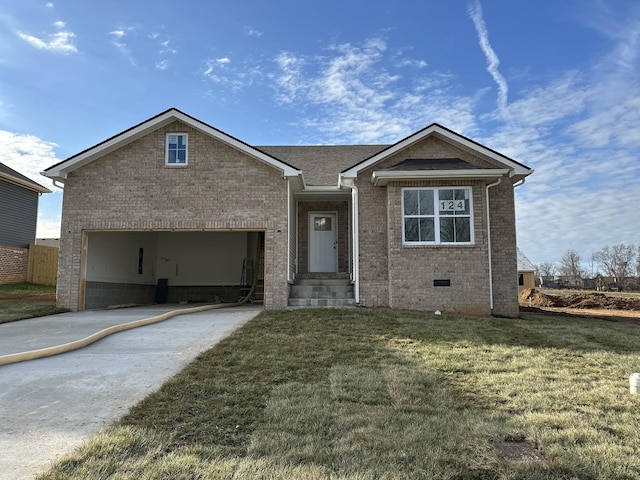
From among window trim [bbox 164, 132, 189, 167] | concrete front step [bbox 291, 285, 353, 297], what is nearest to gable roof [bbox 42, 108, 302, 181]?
window trim [bbox 164, 132, 189, 167]

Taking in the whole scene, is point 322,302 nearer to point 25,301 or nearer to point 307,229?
point 307,229

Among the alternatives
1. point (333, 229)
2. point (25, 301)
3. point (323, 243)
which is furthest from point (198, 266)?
point (333, 229)

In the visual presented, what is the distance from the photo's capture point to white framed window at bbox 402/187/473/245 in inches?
498

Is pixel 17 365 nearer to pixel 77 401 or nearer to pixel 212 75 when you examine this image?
pixel 77 401

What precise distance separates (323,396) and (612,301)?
1859 cm

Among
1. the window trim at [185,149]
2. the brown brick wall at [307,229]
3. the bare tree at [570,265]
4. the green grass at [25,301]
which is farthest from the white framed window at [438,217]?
the bare tree at [570,265]

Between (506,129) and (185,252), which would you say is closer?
(506,129)

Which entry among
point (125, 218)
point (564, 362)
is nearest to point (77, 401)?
point (564, 362)

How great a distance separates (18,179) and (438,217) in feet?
68.7

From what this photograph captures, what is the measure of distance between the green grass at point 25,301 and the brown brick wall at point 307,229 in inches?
308

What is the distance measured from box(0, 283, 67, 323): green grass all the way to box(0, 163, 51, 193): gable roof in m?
5.16

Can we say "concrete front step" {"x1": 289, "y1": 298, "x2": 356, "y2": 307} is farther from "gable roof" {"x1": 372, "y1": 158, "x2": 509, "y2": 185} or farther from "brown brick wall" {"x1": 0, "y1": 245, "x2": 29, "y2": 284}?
"brown brick wall" {"x1": 0, "y1": 245, "x2": 29, "y2": 284}

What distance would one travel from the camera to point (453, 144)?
1383 cm

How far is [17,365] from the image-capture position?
6.83 m
